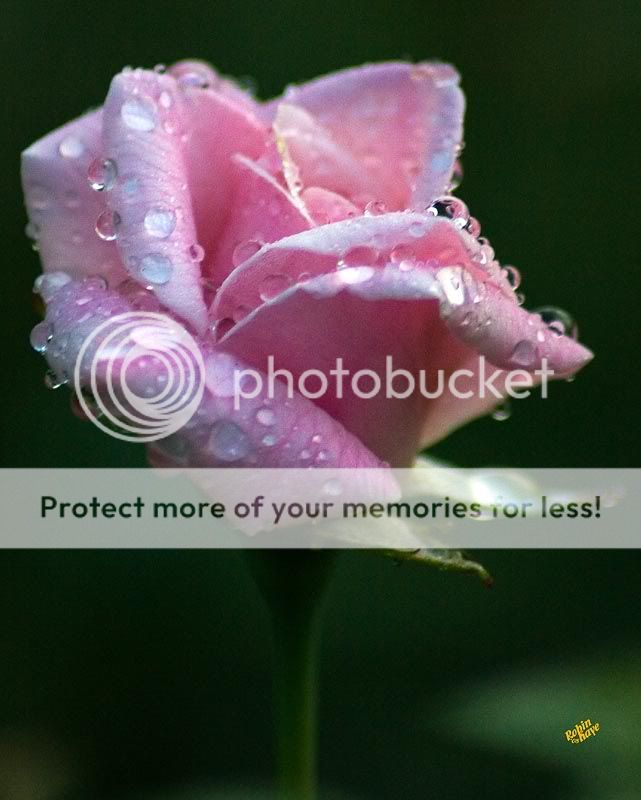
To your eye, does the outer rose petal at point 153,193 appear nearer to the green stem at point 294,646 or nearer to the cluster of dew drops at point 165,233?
the cluster of dew drops at point 165,233

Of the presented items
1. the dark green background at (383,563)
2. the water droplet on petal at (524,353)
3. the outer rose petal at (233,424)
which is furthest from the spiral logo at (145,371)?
the dark green background at (383,563)

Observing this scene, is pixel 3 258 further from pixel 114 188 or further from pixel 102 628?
pixel 114 188

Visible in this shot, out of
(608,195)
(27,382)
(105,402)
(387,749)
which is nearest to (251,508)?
(105,402)

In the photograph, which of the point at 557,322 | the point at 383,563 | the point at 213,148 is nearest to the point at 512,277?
the point at 557,322

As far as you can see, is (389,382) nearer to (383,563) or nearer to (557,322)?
(557,322)

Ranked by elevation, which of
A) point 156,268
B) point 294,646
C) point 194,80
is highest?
point 194,80

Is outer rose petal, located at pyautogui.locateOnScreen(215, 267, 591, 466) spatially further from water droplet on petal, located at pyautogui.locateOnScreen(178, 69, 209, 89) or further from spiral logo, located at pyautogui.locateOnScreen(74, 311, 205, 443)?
water droplet on petal, located at pyautogui.locateOnScreen(178, 69, 209, 89)

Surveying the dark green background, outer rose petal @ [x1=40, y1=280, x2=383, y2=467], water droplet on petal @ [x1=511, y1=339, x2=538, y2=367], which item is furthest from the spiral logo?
the dark green background
